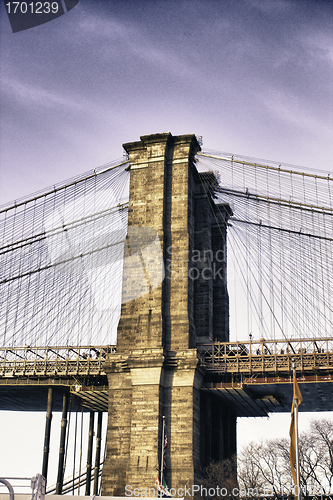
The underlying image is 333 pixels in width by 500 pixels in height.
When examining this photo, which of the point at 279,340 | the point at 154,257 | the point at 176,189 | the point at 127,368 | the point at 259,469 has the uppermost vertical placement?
the point at 176,189

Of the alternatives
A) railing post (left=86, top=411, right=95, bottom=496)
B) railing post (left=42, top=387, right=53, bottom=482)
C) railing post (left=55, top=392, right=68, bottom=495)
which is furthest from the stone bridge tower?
railing post (left=86, top=411, right=95, bottom=496)

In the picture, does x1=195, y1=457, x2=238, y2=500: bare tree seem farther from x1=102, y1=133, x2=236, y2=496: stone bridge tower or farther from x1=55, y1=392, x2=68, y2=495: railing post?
x1=55, y1=392, x2=68, y2=495: railing post

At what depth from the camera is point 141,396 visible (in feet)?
169

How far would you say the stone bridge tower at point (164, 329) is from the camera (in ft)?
164

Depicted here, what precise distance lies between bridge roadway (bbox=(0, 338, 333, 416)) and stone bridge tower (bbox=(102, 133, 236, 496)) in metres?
2.05

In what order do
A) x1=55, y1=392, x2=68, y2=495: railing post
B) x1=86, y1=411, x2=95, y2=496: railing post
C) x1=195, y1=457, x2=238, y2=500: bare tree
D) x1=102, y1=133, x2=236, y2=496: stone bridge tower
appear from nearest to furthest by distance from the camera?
x1=195, y1=457, x2=238, y2=500: bare tree < x1=102, y1=133, x2=236, y2=496: stone bridge tower < x1=55, y1=392, x2=68, y2=495: railing post < x1=86, y1=411, x2=95, y2=496: railing post

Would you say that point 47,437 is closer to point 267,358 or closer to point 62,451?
point 62,451

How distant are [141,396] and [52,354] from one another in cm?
1663

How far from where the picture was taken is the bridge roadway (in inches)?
2175

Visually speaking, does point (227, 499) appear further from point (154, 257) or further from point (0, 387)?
point (0, 387)

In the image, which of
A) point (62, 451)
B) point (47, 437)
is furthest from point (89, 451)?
point (47, 437)

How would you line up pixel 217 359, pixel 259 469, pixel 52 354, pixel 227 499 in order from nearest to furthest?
pixel 227 499, pixel 217 359, pixel 52 354, pixel 259 469

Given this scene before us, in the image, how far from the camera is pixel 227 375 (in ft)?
188

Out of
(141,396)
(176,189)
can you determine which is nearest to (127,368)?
(141,396)
